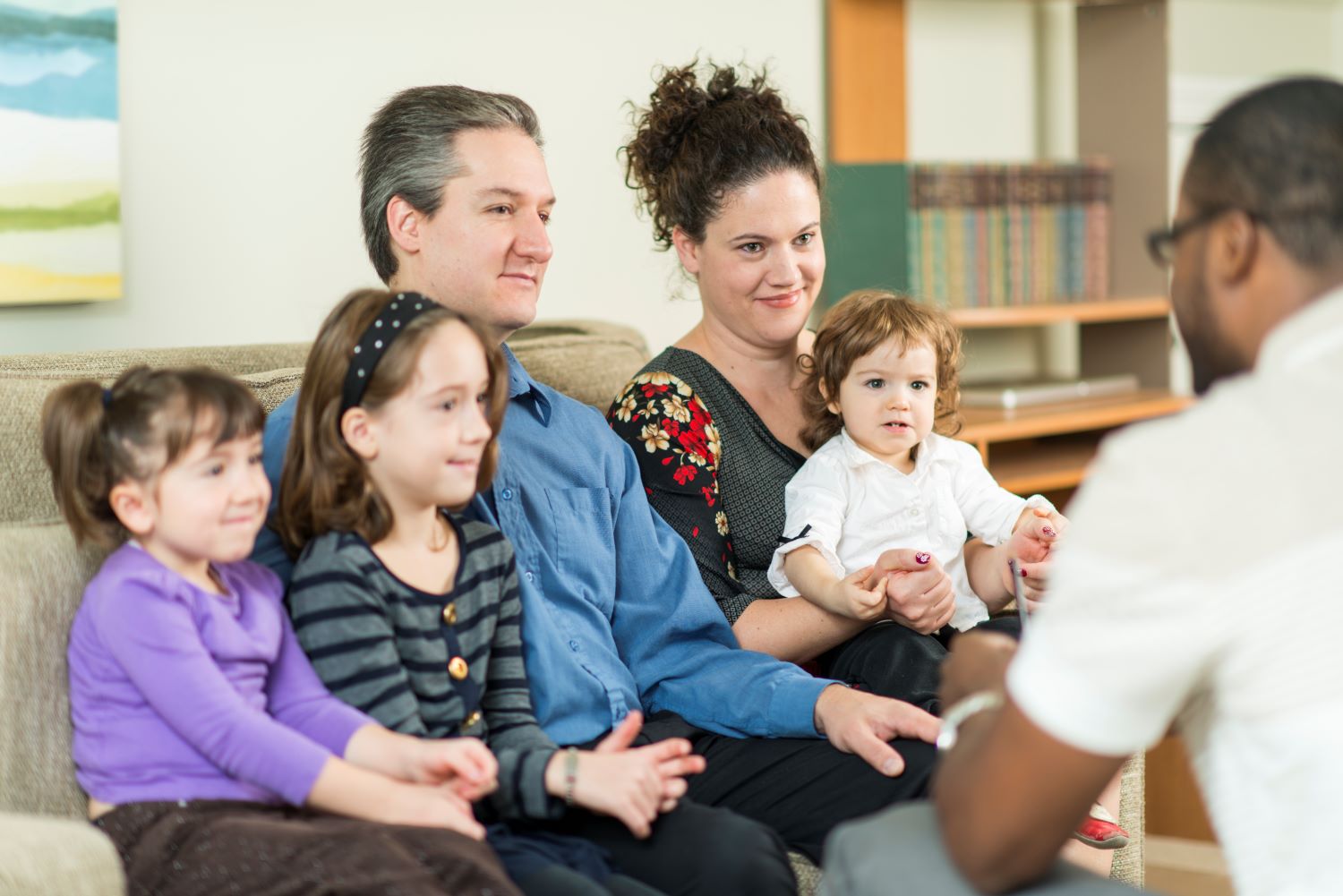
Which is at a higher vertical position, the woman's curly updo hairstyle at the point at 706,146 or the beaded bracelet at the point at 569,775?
the woman's curly updo hairstyle at the point at 706,146

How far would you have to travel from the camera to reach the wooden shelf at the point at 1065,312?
3.62 meters

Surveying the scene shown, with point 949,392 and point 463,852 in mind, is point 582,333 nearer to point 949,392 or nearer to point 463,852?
point 949,392

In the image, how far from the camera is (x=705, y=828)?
62.0 inches

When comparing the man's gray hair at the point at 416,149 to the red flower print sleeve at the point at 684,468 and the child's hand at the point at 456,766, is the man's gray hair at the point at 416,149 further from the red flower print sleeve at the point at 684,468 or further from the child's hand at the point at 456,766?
the child's hand at the point at 456,766

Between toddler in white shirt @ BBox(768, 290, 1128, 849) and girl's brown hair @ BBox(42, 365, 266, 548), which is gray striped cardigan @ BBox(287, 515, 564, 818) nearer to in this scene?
girl's brown hair @ BBox(42, 365, 266, 548)

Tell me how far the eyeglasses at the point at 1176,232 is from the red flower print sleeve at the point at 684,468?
2.79 feet

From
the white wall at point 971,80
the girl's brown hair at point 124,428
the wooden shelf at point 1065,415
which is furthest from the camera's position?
the white wall at point 971,80

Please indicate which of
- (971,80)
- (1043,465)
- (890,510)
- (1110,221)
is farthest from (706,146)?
(1110,221)

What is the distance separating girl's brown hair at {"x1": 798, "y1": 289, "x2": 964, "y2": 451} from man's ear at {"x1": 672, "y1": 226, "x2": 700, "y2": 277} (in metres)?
0.22

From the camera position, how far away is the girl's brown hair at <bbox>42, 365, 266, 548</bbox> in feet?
4.62

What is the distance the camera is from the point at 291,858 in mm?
1315

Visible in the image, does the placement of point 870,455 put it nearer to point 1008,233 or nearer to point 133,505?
point 133,505

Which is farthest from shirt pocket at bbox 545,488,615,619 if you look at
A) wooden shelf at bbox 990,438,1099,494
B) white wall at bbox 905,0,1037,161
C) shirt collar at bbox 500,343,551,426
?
white wall at bbox 905,0,1037,161

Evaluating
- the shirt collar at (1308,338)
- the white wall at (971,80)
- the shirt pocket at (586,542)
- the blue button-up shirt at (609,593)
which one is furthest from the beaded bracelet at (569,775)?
the white wall at (971,80)
